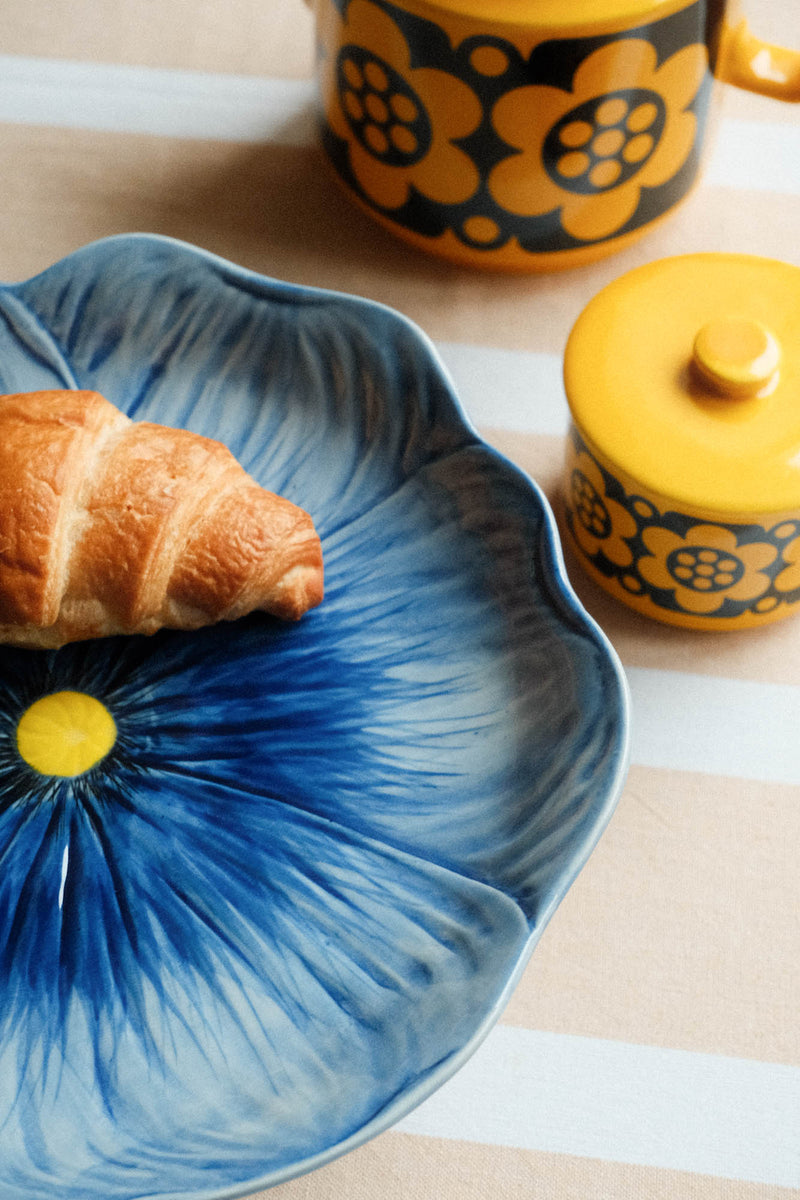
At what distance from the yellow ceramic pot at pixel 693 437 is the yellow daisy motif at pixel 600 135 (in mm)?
87

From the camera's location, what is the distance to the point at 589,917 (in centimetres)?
56

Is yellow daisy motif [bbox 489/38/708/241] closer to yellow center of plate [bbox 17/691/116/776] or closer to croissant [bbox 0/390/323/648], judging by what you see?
croissant [bbox 0/390/323/648]

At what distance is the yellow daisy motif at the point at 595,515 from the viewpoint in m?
0.58

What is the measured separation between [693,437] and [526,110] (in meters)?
0.22

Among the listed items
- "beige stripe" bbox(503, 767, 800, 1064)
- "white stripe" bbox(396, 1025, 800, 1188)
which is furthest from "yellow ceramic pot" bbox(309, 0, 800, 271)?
"white stripe" bbox(396, 1025, 800, 1188)

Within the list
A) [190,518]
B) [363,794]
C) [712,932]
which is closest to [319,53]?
[190,518]

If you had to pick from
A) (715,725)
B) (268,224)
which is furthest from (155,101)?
(715,725)

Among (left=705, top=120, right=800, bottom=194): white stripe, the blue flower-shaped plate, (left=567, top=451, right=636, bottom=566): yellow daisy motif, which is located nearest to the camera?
the blue flower-shaped plate

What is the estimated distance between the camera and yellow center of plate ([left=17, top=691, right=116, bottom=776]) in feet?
1.84

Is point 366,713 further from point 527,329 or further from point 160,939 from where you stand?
point 527,329

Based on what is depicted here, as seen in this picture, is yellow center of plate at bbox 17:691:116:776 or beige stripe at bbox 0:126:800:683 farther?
beige stripe at bbox 0:126:800:683

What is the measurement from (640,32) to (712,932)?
475 millimetres

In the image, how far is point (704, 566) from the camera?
0.58m

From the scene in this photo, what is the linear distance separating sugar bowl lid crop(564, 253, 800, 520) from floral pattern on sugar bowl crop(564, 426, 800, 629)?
0.05ft
